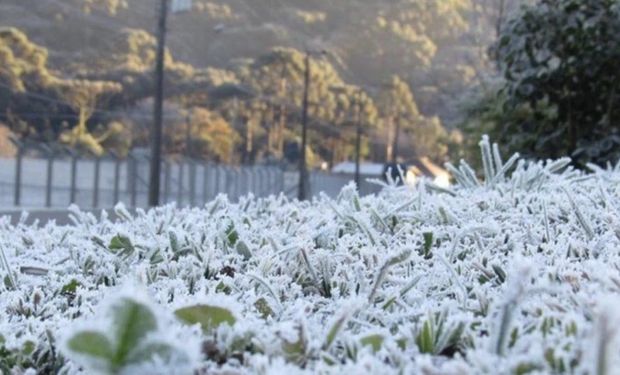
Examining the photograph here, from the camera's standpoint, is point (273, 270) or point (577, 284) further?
point (273, 270)

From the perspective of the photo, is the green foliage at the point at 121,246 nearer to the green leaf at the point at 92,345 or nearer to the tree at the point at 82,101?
the green leaf at the point at 92,345

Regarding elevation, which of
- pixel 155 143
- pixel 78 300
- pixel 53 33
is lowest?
pixel 78 300

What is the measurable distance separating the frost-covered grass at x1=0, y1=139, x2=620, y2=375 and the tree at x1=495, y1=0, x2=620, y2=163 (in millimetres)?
5040

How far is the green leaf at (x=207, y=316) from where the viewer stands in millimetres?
1352

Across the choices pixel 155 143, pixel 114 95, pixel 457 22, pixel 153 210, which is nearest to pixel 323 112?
pixel 114 95

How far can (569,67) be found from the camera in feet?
27.0

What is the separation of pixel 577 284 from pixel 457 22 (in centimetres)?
10324

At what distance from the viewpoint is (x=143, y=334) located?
1.03 meters

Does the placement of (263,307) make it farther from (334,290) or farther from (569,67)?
(569,67)

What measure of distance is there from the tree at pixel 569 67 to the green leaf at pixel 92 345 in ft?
24.3

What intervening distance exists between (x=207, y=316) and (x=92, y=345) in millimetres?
353

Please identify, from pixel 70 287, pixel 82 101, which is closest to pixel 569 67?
pixel 70 287

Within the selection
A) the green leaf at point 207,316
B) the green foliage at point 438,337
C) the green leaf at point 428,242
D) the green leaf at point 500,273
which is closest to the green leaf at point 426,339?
the green foliage at point 438,337

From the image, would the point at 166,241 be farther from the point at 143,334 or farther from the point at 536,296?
the point at 143,334
